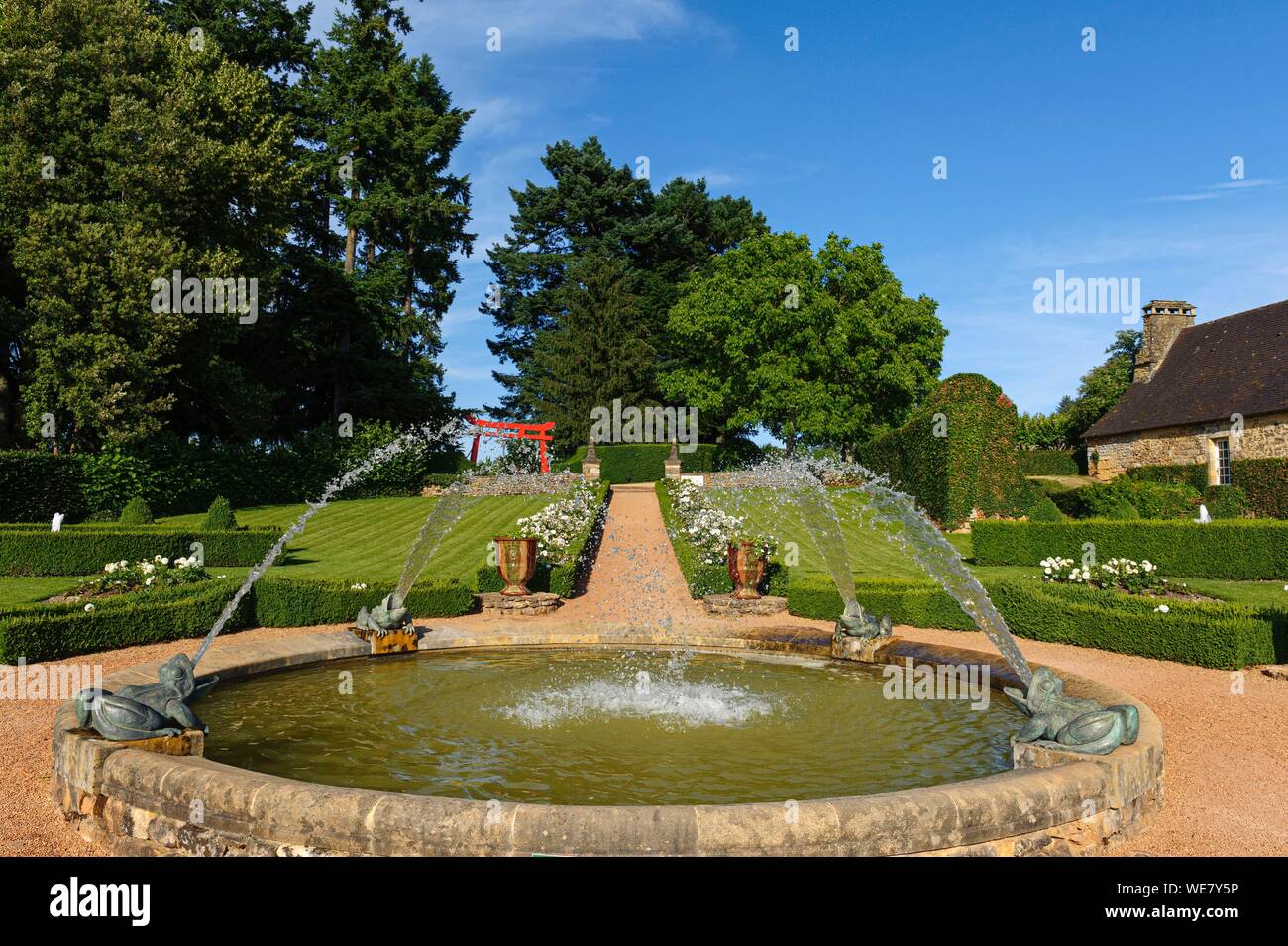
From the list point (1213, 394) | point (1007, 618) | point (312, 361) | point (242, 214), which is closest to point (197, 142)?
point (242, 214)

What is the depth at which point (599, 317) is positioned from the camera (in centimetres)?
4866

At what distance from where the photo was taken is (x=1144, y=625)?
1173 cm

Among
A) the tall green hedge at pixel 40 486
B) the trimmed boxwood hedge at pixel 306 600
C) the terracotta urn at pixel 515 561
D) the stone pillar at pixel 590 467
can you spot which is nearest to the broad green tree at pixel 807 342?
the stone pillar at pixel 590 467

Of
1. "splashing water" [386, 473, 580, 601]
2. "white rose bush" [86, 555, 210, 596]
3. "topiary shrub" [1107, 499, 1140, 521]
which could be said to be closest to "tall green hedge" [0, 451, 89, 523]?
"splashing water" [386, 473, 580, 601]

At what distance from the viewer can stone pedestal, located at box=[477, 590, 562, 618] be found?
15.2 metres

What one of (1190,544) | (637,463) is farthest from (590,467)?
(1190,544)

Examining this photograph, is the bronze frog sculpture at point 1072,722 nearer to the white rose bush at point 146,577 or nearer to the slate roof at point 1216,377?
the white rose bush at point 146,577

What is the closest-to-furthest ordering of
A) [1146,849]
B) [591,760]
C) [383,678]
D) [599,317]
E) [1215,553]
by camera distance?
[1146,849] → [591,760] → [383,678] → [1215,553] → [599,317]

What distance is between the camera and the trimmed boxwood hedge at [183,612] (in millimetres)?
10773

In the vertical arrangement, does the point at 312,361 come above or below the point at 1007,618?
above

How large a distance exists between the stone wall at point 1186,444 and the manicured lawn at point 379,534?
91.8 ft

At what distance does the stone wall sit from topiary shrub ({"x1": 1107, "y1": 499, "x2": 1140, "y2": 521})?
11.2 metres

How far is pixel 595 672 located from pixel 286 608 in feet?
20.5
